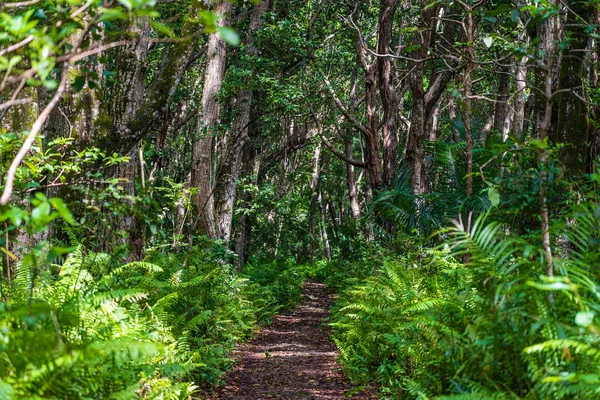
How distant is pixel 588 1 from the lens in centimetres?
645

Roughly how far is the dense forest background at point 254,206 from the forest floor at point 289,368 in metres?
0.33

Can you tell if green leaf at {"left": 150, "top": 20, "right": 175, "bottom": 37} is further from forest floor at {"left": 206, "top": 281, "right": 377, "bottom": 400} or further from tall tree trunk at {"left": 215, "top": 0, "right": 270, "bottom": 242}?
tall tree trunk at {"left": 215, "top": 0, "right": 270, "bottom": 242}

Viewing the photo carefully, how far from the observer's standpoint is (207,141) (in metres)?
12.7

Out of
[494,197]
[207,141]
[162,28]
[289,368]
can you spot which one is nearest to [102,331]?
[162,28]

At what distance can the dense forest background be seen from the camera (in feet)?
→ 12.3

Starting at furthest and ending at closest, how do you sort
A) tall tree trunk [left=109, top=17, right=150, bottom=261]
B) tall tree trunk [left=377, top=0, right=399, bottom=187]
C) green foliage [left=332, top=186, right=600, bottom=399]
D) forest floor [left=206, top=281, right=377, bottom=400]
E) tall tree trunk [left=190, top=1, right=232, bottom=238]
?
tall tree trunk [left=377, top=0, right=399, bottom=187]
tall tree trunk [left=190, top=1, right=232, bottom=238]
tall tree trunk [left=109, top=17, right=150, bottom=261]
forest floor [left=206, top=281, right=377, bottom=400]
green foliage [left=332, top=186, right=600, bottom=399]

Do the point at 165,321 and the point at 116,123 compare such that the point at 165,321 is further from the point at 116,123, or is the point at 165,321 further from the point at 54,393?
the point at 54,393

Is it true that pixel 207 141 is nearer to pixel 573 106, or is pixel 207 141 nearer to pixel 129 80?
pixel 129 80

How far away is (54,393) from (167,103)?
14.8 feet

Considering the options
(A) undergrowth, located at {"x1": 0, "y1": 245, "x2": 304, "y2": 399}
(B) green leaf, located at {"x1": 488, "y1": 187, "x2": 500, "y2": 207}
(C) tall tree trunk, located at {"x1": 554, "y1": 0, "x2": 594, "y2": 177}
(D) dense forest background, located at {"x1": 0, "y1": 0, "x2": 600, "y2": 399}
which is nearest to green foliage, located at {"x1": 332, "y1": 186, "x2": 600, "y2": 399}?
(D) dense forest background, located at {"x1": 0, "y1": 0, "x2": 600, "y2": 399}

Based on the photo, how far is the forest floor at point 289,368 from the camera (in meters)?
7.39

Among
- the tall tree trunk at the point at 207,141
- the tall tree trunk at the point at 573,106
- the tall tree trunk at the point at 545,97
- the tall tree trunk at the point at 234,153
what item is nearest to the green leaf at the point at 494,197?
the tall tree trunk at the point at 545,97

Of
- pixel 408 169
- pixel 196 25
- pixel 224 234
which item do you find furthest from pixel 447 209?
pixel 224 234

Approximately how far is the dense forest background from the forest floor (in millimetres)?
332
